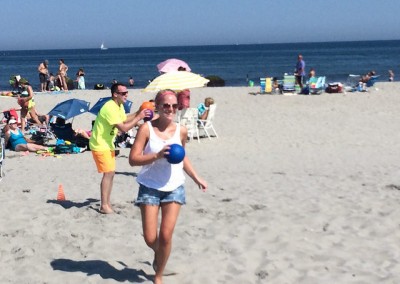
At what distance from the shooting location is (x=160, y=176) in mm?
4211

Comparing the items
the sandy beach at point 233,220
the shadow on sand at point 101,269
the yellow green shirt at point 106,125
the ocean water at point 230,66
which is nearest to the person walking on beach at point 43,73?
the ocean water at point 230,66

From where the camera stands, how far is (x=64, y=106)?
39.0 ft

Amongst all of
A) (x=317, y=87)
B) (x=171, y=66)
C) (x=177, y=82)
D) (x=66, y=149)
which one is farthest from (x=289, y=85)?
(x=177, y=82)

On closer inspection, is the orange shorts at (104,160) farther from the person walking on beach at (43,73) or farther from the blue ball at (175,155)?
the person walking on beach at (43,73)

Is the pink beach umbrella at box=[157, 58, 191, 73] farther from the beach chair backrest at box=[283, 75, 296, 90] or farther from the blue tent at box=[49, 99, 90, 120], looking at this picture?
Result: the beach chair backrest at box=[283, 75, 296, 90]

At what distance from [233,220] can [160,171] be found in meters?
2.19

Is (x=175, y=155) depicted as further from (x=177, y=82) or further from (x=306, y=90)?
(x=306, y=90)

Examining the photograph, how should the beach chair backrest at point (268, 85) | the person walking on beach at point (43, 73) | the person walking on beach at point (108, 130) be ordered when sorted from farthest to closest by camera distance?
the person walking on beach at point (43, 73)
the beach chair backrest at point (268, 85)
the person walking on beach at point (108, 130)

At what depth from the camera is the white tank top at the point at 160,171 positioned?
4.18m

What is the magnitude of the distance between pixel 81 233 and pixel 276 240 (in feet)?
6.29

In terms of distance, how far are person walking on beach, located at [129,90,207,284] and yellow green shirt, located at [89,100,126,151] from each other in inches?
78.9

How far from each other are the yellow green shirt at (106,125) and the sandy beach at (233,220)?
2.61 ft

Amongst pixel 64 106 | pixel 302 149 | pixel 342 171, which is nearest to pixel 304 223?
pixel 342 171

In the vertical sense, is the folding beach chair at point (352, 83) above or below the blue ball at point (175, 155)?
below
